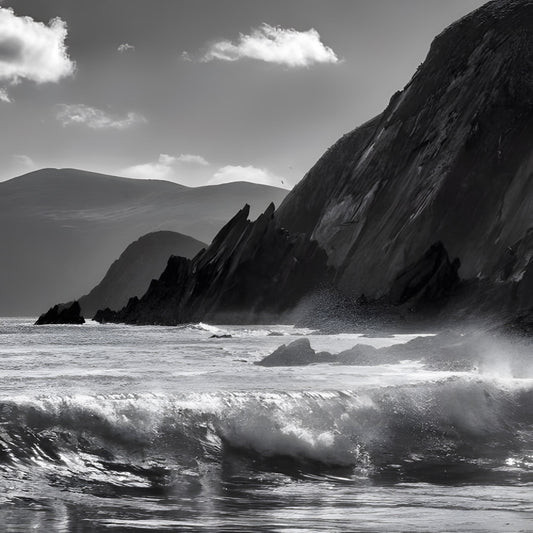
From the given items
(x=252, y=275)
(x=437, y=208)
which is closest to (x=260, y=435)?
(x=437, y=208)

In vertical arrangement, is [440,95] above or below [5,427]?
above

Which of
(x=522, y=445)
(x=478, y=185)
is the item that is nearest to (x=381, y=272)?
(x=478, y=185)

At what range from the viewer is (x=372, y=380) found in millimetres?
23344

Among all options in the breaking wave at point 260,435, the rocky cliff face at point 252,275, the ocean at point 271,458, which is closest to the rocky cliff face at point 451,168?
the rocky cliff face at point 252,275

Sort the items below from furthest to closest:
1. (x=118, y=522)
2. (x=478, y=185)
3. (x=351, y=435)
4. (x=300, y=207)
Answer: (x=300, y=207) → (x=478, y=185) → (x=351, y=435) → (x=118, y=522)

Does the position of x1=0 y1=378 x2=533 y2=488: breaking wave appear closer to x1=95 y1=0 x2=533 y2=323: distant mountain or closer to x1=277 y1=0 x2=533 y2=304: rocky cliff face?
x1=95 y1=0 x2=533 y2=323: distant mountain

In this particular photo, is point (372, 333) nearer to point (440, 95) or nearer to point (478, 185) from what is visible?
point (478, 185)

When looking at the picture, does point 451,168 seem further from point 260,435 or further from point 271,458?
point 271,458

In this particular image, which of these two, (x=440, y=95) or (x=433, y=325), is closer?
(x=433, y=325)

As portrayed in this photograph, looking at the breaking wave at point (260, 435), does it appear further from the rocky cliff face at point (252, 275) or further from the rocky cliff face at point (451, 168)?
the rocky cliff face at point (252, 275)

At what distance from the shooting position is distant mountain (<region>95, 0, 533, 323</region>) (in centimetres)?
6669

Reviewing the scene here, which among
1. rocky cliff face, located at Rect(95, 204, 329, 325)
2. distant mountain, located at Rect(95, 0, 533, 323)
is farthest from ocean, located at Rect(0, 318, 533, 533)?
rocky cliff face, located at Rect(95, 204, 329, 325)

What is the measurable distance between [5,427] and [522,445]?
9176 mm

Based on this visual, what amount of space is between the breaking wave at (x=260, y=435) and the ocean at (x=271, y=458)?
0.03m
